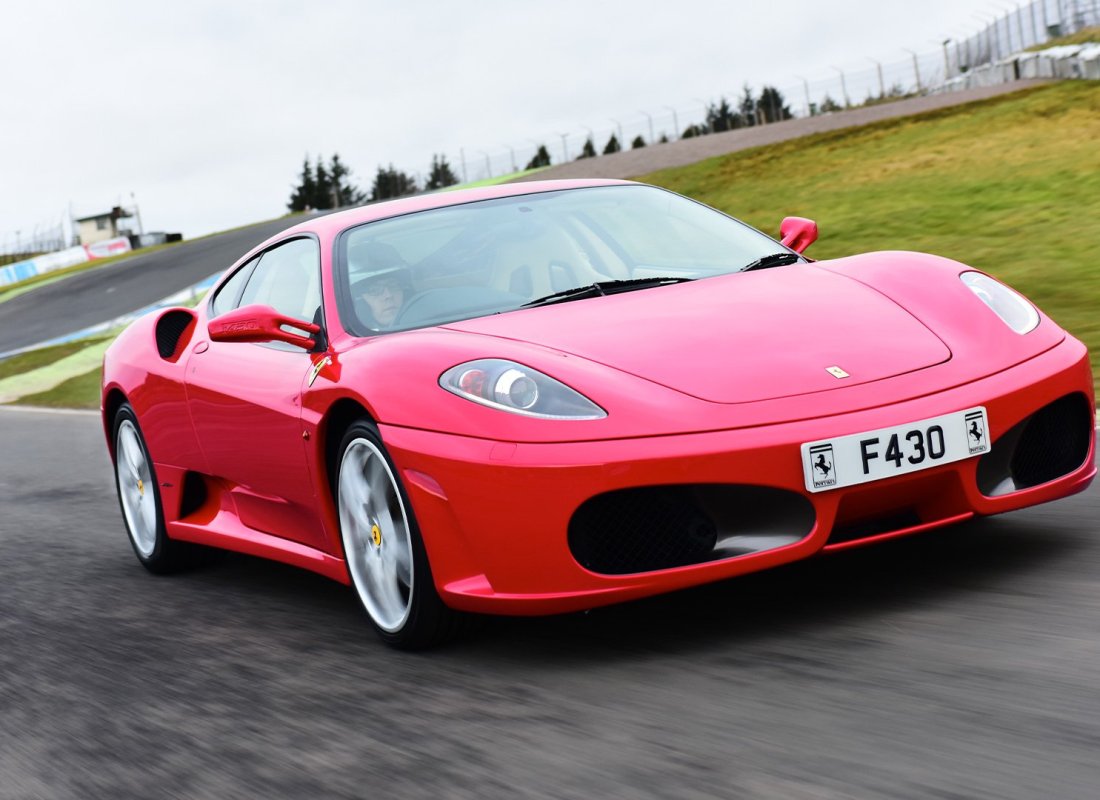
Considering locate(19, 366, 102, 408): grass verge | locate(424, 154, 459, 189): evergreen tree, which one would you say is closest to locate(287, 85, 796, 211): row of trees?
locate(424, 154, 459, 189): evergreen tree

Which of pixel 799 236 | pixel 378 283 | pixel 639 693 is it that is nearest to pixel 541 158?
pixel 799 236

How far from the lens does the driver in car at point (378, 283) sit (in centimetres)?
438

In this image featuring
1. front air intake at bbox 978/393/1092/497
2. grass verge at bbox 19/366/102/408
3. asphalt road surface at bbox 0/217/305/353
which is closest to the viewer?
front air intake at bbox 978/393/1092/497

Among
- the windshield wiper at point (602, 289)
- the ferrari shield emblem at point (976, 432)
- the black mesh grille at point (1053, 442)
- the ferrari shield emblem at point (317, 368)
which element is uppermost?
the windshield wiper at point (602, 289)

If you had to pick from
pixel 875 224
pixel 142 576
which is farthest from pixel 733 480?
pixel 875 224

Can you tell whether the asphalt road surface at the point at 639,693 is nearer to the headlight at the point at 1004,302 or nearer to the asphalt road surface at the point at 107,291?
the headlight at the point at 1004,302

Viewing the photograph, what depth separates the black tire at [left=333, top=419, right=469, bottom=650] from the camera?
3770 millimetres

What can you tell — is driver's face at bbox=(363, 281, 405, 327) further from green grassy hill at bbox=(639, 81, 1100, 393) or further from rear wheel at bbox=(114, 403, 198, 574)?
green grassy hill at bbox=(639, 81, 1100, 393)

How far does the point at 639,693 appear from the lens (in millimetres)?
3271

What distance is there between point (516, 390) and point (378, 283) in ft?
3.46

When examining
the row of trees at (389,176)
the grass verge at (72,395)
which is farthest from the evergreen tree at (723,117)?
the grass verge at (72,395)

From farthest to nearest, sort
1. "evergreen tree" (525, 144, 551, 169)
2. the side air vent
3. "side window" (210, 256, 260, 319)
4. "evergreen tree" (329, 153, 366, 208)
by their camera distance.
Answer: "evergreen tree" (329, 153, 366, 208)
"evergreen tree" (525, 144, 551, 169)
the side air vent
"side window" (210, 256, 260, 319)

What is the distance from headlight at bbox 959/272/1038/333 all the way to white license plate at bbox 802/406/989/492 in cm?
59

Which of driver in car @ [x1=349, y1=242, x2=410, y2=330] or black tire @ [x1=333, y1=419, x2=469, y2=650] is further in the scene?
driver in car @ [x1=349, y1=242, x2=410, y2=330]
